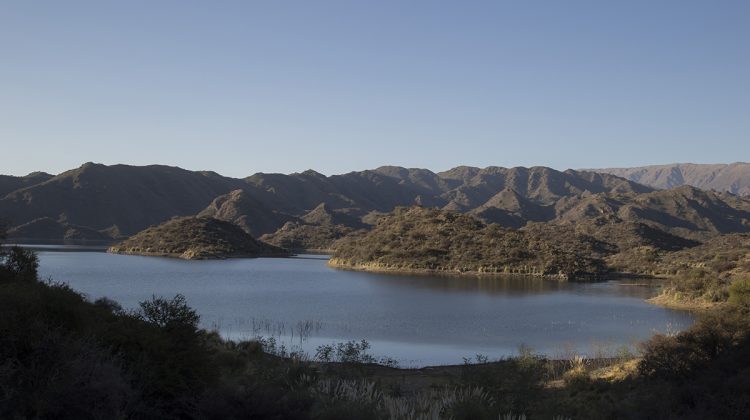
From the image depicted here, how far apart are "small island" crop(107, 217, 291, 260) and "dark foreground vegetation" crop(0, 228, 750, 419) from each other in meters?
95.0

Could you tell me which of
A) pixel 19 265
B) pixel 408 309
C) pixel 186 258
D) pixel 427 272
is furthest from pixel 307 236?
pixel 19 265

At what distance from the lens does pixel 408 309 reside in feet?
152

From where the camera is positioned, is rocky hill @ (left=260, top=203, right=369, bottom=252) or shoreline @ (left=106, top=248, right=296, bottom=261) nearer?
shoreline @ (left=106, top=248, right=296, bottom=261)

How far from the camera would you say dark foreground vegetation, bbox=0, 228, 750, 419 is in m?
10.7

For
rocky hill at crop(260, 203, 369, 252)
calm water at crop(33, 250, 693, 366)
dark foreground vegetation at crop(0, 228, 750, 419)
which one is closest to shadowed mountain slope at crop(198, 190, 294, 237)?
rocky hill at crop(260, 203, 369, 252)

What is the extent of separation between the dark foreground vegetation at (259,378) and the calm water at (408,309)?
26.8 feet

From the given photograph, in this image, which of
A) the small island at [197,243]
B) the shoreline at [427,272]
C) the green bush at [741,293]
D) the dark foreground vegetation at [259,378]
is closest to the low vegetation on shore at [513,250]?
the shoreline at [427,272]

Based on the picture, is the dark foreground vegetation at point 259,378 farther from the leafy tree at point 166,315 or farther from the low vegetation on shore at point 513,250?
the low vegetation on shore at point 513,250

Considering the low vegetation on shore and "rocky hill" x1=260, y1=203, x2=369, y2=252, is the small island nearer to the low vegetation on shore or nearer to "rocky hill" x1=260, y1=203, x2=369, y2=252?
the low vegetation on shore

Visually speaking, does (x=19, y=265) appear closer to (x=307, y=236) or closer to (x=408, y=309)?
(x=408, y=309)

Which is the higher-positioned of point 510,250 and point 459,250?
point 510,250

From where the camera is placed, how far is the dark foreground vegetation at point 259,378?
1069 cm

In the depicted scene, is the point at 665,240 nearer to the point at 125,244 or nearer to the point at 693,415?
the point at 125,244

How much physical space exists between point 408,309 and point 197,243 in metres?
79.7
